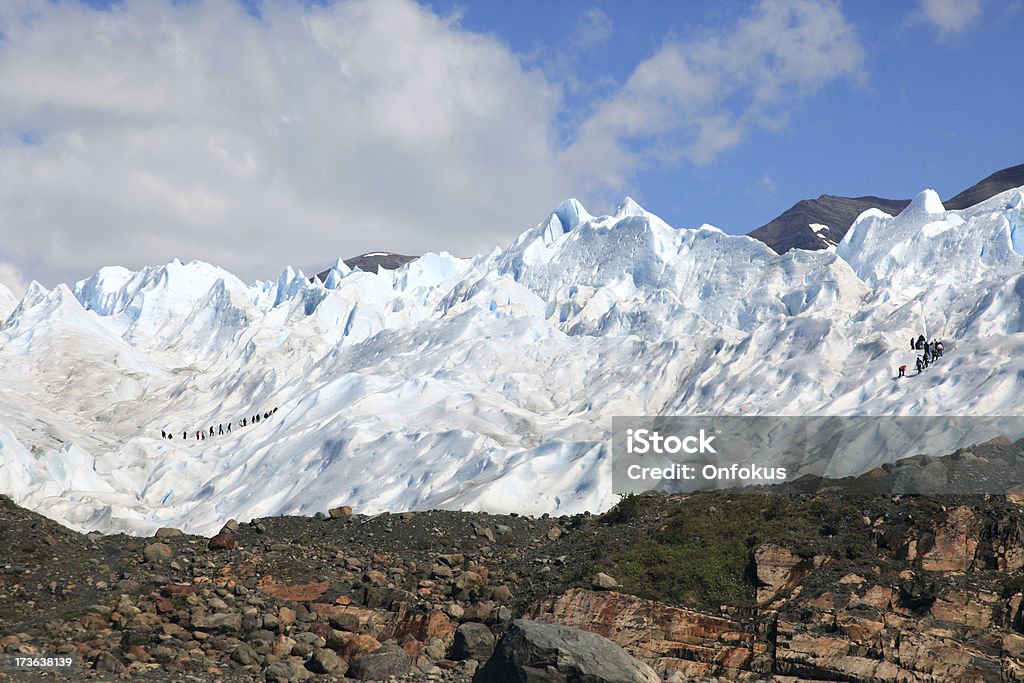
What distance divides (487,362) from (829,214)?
113m

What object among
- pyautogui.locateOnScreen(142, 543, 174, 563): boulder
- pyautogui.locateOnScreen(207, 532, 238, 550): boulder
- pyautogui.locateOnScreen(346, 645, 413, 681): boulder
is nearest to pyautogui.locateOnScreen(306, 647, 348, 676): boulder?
pyautogui.locateOnScreen(346, 645, 413, 681): boulder

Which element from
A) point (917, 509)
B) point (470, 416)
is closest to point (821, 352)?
point (470, 416)

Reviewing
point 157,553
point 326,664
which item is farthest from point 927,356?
point 326,664

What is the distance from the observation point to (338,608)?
714 inches

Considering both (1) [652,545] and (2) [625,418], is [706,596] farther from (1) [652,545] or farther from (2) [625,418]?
(2) [625,418]

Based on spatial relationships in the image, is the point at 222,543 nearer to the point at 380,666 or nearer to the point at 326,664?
the point at 326,664

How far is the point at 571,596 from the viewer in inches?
693

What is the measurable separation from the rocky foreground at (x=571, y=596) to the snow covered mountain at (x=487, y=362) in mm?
20940

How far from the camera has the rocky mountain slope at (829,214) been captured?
13662 cm

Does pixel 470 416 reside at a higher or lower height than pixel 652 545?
higher

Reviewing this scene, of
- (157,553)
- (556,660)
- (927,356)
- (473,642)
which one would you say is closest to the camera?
(556,660)

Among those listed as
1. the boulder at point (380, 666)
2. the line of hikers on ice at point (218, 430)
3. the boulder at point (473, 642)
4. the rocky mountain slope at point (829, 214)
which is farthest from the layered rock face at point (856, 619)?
the rocky mountain slope at point (829, 214)

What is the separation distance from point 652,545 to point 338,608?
5.85m

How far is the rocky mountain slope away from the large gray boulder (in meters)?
133
